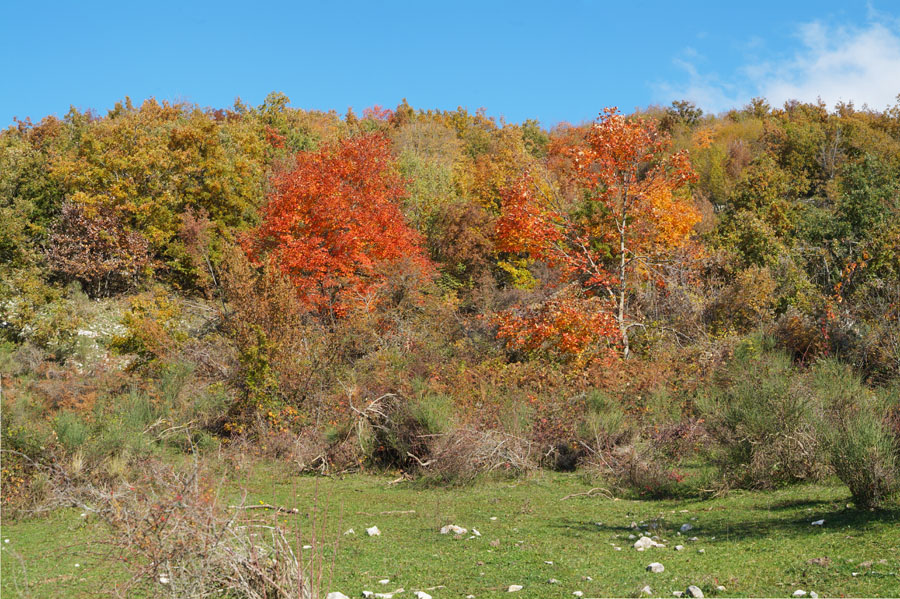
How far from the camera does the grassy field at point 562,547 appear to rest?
24.8 ft

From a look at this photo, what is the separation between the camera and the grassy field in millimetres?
7574

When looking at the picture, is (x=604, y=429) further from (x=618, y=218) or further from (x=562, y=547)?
(x=618, y=218)

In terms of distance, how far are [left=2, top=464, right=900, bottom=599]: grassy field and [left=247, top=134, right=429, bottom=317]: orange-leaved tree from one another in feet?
43.5

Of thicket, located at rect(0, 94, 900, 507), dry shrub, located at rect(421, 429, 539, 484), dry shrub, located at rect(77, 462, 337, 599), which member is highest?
thicket, located at rect(0, 94, 900, 507)

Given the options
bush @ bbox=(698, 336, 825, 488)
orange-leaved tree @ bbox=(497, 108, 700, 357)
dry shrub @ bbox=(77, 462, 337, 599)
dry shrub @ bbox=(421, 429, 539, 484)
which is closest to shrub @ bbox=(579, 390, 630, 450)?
dry shrub @ bbox=(421, 429, 539, 484)

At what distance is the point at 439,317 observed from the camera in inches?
1001

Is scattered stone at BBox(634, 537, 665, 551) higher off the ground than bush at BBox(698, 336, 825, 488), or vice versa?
bush at BBox(698, 336, 825, 488)

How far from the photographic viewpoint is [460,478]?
15.0 meters

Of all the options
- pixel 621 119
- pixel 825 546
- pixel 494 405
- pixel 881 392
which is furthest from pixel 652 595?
pixel 621 119

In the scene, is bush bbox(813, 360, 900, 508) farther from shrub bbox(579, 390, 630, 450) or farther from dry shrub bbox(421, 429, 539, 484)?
dry shrub bbox(421, 429, 539, 484)

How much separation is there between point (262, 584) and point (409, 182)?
33427 millimetres

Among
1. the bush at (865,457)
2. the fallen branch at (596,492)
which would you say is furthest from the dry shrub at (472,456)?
the bush at (865,457)

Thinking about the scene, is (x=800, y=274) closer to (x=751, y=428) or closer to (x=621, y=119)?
(x=621, y=119)

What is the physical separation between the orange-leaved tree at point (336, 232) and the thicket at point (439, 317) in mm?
112
